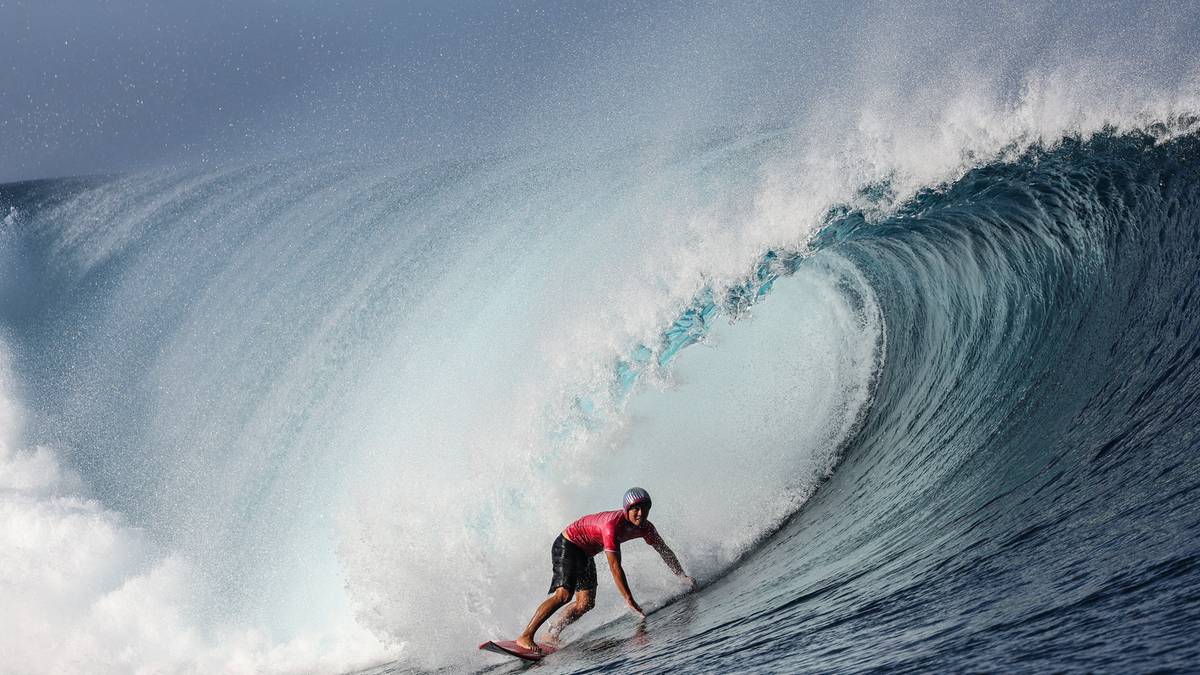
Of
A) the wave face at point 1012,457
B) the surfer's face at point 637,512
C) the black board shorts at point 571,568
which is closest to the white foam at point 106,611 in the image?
the black board shorts at point 571,568

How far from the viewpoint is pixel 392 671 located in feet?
23.6

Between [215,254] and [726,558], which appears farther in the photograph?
[215,254]

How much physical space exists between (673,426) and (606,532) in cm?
353

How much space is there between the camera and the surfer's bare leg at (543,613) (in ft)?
19.2

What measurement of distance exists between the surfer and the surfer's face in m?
0.03

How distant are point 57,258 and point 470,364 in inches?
682

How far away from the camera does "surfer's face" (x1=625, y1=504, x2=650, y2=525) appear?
5680mm

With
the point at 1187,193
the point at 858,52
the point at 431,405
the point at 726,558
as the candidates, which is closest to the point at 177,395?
the point at 431,405

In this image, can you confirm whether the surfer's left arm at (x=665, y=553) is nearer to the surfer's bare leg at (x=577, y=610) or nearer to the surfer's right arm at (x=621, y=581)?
the surfer's right arm at (x=621, y=581)

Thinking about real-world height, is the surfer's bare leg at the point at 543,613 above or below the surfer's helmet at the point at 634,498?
below

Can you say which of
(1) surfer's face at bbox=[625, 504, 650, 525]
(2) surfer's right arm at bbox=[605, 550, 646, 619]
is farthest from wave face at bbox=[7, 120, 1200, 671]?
(1) surfer's face at bbox=[625, 504, 650, 525]

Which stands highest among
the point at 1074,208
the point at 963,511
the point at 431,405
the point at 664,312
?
the point at 431,405

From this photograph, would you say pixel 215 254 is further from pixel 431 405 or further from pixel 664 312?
pixel 664 312

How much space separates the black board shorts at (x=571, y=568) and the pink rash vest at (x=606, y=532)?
0.05 metres
